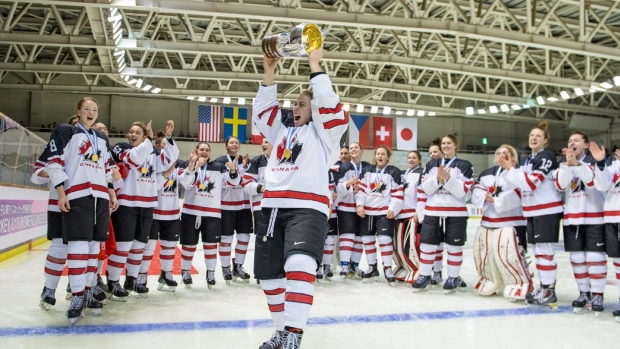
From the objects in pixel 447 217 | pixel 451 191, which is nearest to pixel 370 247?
pixel 447 217

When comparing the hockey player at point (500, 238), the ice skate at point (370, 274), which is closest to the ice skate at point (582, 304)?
the hockey player at point (500, 238)

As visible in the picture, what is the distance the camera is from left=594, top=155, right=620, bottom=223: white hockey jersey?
4241 mm

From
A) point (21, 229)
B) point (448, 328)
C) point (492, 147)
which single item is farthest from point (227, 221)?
point (492, 147)

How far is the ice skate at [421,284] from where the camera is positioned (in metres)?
5.30

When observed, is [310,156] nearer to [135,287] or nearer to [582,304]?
[135,287]

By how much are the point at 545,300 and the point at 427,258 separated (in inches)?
46.9

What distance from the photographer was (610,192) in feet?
14.1

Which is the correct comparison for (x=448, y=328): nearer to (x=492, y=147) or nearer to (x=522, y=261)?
(x=522, y=261)

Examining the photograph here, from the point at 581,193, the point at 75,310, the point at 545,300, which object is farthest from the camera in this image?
the point at 545,300

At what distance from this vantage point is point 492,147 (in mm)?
27469

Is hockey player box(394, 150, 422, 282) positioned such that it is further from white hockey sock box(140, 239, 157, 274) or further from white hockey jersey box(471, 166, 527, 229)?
white hockey sock box(140, 239, 157, 274)

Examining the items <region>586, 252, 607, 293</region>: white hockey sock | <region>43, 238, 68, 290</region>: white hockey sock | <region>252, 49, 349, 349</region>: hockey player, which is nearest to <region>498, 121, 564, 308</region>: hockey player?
<region>586, 252, 607, 293</region>: white hockey sock

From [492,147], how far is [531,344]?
83.7ft

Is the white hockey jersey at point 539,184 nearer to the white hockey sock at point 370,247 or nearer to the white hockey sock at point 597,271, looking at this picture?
the white hockey sock at point 597,271
